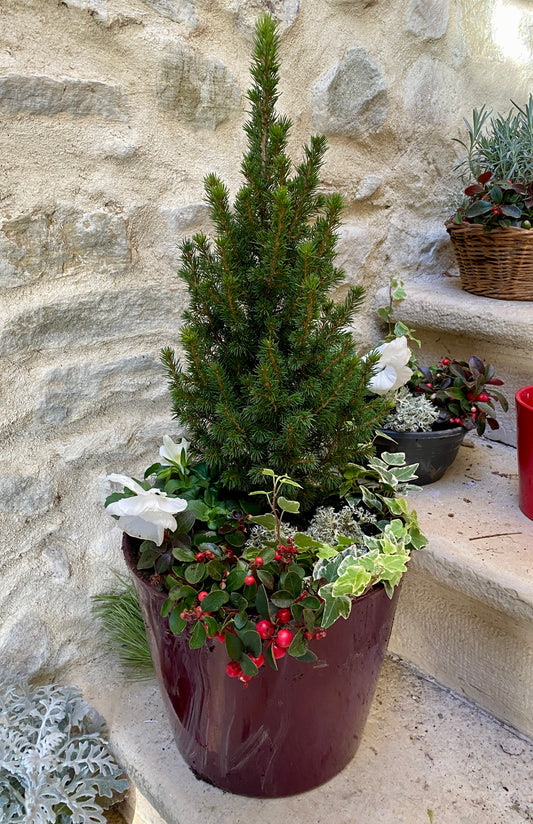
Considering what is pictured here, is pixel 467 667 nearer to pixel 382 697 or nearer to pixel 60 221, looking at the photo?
pixel 382 697

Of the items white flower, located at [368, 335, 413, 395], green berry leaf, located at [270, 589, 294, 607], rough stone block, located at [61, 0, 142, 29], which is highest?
rough stone block, located at [61, 0, 142, 29]

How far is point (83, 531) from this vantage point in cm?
116

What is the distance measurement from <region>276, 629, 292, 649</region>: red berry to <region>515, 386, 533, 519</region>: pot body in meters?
0.61

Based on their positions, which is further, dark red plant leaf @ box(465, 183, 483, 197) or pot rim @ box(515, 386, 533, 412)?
dark red plant leaf @ box(465, 183, 483, 197)

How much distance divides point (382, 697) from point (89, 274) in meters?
0.98

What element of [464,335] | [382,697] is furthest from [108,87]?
[382,697]

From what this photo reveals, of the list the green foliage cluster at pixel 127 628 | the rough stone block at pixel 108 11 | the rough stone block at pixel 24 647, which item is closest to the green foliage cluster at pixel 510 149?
the rough stone block at pixel 108 11

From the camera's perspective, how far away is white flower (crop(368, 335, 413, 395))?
41.3 inches

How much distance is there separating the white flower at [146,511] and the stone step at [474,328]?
842 millimetres

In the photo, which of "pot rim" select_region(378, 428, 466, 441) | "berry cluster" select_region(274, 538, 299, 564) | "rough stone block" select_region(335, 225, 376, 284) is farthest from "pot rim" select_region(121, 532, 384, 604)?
"rough stone block" select_region(335, 225, 376, 284)

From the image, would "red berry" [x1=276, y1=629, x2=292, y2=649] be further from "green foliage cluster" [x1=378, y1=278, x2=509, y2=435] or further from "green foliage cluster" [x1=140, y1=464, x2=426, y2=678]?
"green foliage cluster" [x1=378, y1=278, x2=509, y2=435]

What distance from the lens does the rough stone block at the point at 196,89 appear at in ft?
3.55

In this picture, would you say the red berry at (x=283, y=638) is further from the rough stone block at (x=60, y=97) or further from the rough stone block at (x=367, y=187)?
the rough stone block at (x=367, y=187)

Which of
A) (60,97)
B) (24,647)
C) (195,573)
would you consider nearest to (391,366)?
(195,573)
